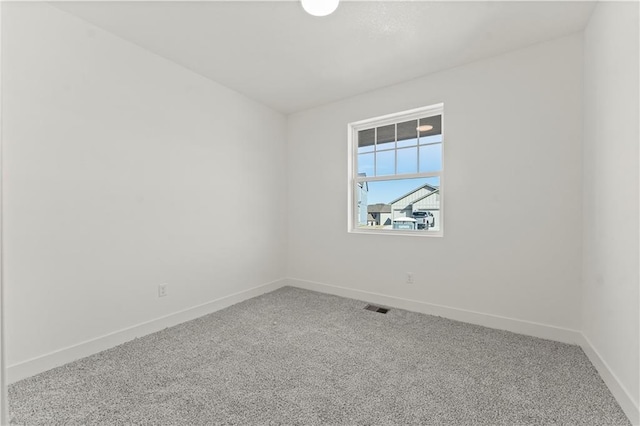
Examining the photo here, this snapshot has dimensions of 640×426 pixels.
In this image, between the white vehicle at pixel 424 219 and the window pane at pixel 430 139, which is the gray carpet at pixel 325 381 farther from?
the window pane at pixel 430 139

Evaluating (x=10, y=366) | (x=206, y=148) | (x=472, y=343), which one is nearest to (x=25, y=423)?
(x=10, y=366)

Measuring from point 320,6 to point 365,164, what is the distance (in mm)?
1947

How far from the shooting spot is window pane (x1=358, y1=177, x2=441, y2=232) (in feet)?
10.4

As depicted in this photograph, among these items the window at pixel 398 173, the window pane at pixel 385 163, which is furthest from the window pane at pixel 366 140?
the window pane at pixel 385 163

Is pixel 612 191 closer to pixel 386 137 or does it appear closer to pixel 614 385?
pixel 614 385

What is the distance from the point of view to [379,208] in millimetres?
3566

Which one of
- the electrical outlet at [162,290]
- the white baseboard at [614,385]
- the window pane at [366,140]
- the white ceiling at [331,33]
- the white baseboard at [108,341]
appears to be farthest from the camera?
the window pane at [366,140]

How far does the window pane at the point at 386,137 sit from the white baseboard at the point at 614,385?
2.47m

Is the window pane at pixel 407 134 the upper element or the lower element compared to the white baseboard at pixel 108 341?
upper

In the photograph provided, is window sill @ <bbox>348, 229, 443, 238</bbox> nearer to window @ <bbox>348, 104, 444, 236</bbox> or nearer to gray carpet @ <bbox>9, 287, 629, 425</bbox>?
window @ <bbox>348, 104, 444, 236</bbox>

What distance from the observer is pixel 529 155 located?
2531 mm

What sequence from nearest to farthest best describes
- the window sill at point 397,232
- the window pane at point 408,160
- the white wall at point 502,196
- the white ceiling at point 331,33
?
the white ceiling at point 331,33 → the white wall at point 502,196 → the window sill at point 397,232 → the window pane at point 408,160

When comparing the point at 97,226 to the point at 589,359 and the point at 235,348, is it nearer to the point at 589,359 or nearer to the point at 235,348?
the point at 235,348

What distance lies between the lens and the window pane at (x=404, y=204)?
317 centimetres
